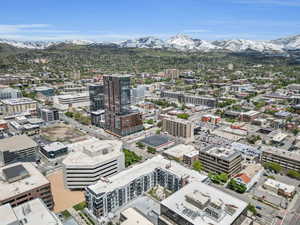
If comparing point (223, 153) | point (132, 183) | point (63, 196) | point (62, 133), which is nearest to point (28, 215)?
point (63, 196)

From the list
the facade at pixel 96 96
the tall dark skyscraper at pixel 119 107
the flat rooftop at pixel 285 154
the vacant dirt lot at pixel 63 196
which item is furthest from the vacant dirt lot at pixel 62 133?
the flat rooftop at pixel 285 154

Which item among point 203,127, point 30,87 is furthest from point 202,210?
point 30,87

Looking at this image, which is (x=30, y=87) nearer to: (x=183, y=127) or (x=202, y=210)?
(x=183, y=127)

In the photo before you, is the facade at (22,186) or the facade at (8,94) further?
the facade at (8,94)

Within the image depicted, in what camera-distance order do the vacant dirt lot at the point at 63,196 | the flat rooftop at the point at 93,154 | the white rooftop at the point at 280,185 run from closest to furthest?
the vacant dirt lot at the point at 63,196 < the white rooftop at the point at 280,185 < the flat rooftop at the point at 93,154

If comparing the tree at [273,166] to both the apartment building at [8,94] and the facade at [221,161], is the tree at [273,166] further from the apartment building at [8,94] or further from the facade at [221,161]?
the apartment building at [8,94]

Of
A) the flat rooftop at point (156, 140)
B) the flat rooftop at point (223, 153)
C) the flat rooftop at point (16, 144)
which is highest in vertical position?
the flat rooftop at point (16, 144)
